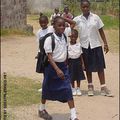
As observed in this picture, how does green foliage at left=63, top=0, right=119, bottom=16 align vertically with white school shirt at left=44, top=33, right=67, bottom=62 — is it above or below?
above

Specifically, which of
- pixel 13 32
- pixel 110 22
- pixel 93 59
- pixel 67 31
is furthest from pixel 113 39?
pixel 67 31

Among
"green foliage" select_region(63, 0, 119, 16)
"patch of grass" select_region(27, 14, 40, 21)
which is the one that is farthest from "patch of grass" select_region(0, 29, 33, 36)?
"green foliage" select_region(63, 0, 119, 16)

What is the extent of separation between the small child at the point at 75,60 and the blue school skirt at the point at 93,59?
0.31 feet

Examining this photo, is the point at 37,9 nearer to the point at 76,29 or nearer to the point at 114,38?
the point at 114,38

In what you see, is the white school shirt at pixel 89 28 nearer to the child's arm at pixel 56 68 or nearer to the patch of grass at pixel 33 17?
the child's arm at pixel 56 68

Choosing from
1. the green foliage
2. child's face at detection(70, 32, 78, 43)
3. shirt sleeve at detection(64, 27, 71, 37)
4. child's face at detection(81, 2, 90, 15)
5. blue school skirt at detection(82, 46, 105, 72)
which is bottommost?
blue school skirt at detection(82, 46, 105, 72)

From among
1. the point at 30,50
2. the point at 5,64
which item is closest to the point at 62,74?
the point at 5,64

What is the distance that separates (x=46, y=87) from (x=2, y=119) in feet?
2.34

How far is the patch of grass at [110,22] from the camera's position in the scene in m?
23.1

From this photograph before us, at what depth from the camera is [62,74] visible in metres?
6.24

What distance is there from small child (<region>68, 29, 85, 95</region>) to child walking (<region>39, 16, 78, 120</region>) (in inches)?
59.8

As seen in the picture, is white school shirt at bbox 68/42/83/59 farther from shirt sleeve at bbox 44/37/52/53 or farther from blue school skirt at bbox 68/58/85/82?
shirt sleeve at bbox 44/37/52/53

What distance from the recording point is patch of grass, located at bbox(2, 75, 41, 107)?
7.52 metres

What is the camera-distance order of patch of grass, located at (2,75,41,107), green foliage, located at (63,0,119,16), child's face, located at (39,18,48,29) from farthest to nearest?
green foliage, located at (63,0,119,16), child's face, located at (39,18,48,29), patch of grass, located at (2,75,41,107)
